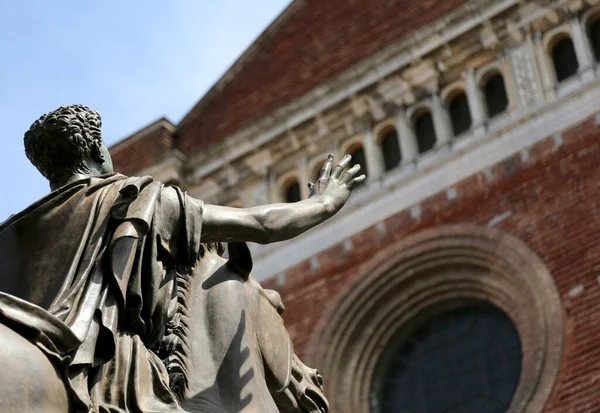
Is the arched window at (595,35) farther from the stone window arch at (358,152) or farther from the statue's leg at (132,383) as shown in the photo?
the statue's leg at (132,383)

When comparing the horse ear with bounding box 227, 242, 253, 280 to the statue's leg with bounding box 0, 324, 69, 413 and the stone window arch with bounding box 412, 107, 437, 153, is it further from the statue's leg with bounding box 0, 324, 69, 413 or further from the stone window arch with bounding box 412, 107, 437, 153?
the stone window arch with bounding box 412, 107, 437, 153

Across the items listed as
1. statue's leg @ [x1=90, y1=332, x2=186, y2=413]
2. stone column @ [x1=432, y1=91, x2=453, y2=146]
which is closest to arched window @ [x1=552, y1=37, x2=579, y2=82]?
stone column @ [x1=432, y1=91, x2=453, y2=146]

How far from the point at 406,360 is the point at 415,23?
3.14 m

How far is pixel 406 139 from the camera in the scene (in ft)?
44.5

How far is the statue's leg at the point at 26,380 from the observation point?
→ 2.44 metres

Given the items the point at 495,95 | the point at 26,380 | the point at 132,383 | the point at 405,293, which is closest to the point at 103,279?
the point at 132,383

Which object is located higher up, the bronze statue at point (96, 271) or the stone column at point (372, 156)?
the stone column at point (372, 156)

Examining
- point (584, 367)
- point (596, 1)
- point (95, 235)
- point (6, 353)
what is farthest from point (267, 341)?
point (596, 1)

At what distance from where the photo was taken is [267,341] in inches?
123

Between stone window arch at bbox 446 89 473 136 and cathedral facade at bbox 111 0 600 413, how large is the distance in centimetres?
1

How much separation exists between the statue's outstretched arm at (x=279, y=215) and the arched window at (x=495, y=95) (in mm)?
9923

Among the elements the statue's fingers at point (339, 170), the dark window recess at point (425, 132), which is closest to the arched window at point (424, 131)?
the dark window recess at point (425, 132)

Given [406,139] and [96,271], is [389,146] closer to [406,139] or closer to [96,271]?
[406,139]

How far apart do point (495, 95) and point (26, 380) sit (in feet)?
36.7
